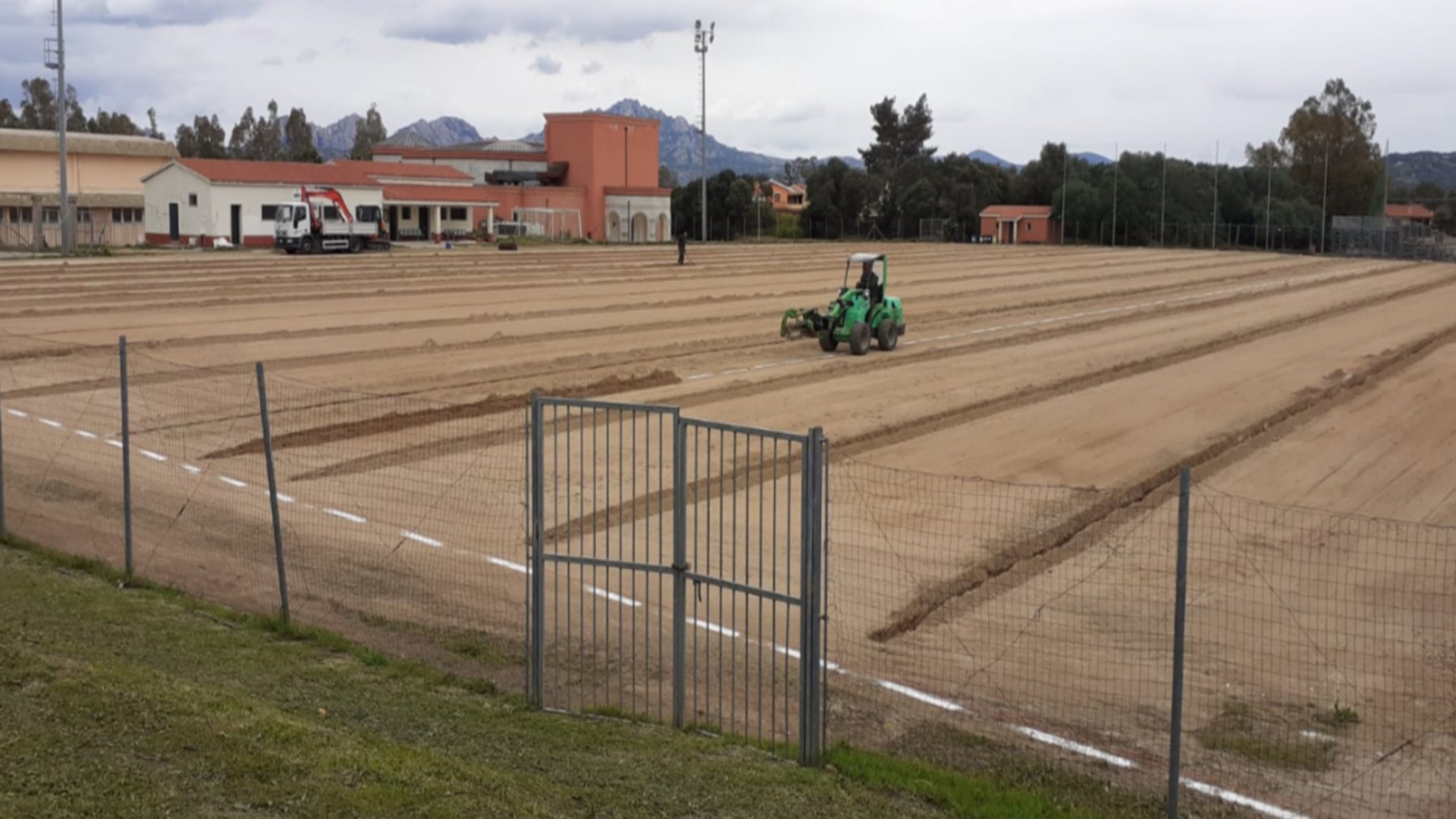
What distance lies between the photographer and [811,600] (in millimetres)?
7719

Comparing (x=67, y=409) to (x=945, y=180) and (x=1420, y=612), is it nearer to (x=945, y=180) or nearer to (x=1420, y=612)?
(x=1420, y=612)

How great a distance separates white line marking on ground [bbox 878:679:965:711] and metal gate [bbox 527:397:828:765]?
58 centimetres

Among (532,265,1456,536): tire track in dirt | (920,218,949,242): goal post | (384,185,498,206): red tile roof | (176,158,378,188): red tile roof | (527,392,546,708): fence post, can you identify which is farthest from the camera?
(920,218,949,242): goal post

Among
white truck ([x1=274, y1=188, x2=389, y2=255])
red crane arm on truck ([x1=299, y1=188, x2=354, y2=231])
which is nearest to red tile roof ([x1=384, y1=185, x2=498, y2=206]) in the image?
white truck ([x1=274, y1=188, x2=389, y2=255])

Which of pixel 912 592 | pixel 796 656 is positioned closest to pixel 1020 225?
pixel 912 592

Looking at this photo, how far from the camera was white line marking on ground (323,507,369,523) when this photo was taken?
1448cm

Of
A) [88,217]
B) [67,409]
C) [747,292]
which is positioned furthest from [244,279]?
[88,217]

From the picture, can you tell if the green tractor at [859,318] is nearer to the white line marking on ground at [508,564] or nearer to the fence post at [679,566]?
the white line marking on ground at [508,564]

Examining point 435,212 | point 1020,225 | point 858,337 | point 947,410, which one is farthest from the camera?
point 1020,225

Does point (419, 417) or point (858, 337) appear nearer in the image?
point (419, 417)

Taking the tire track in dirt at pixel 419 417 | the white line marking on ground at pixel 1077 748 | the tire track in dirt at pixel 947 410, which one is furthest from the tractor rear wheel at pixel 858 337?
the white line marking on ground at pixel 1077 748

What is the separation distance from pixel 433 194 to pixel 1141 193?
49.1 m

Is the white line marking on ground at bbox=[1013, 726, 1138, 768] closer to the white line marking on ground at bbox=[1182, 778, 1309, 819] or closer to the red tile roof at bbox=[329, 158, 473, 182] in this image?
the white line marking on ground at bbox=[1182, 778, 1309, 819]

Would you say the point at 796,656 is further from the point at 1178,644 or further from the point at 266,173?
the point at 266,173
